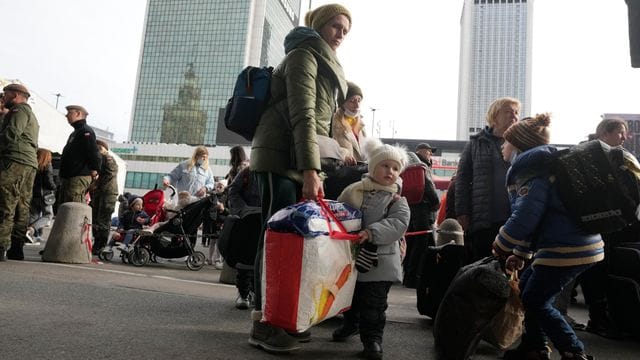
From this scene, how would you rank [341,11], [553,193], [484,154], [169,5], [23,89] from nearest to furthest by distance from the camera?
1. [553,193]
2. [341,11]
3. [484,154]
4. [23,89]
5. [169,5]

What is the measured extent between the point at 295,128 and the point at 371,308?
1097 mm

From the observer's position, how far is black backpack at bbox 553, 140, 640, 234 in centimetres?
238

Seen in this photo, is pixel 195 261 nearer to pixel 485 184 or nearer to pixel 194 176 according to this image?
pixel 194 176

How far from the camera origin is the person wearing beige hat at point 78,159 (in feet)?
21.4

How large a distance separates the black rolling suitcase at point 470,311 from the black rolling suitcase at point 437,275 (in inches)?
52.3

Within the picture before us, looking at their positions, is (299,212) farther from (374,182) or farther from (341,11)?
(341,11)

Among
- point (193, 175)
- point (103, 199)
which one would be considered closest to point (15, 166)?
point (103, 199)

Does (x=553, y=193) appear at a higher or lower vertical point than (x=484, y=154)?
lower

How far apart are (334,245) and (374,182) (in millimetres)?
641

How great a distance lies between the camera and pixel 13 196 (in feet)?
18.2

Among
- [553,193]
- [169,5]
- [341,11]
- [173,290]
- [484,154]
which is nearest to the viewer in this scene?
[553,193]

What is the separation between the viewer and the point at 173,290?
4.63 m

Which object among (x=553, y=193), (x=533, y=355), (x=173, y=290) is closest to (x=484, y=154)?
(x=553, y=193)

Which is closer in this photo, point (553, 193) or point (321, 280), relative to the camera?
point (321, 280)
